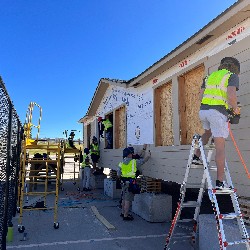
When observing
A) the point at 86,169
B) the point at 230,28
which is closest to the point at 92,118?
the point at 86,169

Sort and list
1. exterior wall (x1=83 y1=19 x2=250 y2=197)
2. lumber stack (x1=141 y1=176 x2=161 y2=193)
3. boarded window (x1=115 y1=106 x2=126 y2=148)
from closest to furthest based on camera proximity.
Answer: exterior wall (x1=83 y1=19 x2=250 y2=197) < lumber stack (x1=141 y1=176 x2=161 y2=193) < boarded window (x1=115 y1=106 x2=126 y2=148)

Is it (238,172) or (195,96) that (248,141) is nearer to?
(238,172)

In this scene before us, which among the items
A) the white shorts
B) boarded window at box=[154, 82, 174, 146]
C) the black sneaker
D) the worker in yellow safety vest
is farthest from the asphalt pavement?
the worker in yellow safety vest

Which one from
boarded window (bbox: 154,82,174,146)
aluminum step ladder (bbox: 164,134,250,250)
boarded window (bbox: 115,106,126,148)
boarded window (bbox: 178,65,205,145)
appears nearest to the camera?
aluminum step ladder (bbox: 164,134,250,250)

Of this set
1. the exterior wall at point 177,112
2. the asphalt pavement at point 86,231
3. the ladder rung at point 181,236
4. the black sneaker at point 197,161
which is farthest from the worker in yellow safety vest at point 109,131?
the black sneaker at point 197,161

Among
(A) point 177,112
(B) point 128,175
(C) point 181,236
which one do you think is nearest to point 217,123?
(A) point 177,112

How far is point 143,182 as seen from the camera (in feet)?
31.4

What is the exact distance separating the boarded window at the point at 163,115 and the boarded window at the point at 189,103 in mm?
663

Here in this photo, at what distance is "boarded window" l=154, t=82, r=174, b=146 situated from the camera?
8.28m

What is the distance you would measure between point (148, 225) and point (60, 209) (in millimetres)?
3594

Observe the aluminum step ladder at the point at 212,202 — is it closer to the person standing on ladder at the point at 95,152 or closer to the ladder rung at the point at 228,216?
the ladder rung at the point at 228,216

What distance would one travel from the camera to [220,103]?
4613mm

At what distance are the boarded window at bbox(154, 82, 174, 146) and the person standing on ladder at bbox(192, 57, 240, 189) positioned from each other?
11.1 feet

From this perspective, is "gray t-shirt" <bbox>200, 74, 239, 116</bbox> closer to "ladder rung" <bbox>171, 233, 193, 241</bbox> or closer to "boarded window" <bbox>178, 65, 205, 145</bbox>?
"boarded window" <bbox>178, 65, 205, 145</bbox>
